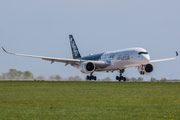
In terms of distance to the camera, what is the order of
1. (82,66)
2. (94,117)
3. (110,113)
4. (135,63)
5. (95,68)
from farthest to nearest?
(95,68) < (82,66) < (135,63) < (110,113) < (94,117)

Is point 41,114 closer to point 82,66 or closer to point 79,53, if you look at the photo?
point 82,66

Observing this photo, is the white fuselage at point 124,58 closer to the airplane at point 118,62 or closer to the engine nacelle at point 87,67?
the airplane at point 118,62

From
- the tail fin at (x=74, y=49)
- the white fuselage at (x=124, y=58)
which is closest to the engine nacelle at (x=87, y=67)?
the white fuselage at (x=124, y=58)

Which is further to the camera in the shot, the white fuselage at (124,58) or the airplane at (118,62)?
the airplane at (118,62)

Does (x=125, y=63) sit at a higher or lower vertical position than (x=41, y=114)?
higher

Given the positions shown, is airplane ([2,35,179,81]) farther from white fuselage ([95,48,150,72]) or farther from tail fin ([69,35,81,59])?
tail fin ([69,35,81,59])

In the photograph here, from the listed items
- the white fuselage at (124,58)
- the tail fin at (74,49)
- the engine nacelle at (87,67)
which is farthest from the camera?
the tail fin at (74,49)

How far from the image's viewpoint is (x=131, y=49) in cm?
4762

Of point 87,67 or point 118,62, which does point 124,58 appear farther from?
point 87,67

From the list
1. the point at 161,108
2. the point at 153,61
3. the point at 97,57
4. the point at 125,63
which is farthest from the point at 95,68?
the point at 161,108

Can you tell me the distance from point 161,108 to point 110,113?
3.48 metres

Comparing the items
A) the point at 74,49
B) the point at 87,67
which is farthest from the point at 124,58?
the point at 74,49

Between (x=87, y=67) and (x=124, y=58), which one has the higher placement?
(x=124, y=58)

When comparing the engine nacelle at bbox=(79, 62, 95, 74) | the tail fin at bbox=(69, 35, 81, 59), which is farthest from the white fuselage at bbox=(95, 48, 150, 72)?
the tail fin at bbox=(69, 35, 81, 59)
